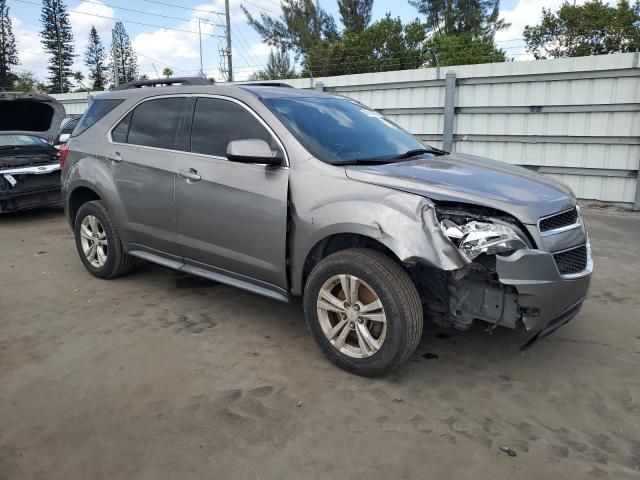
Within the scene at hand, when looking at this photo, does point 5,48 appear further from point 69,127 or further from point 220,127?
point 220,127

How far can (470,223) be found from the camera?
283 cm

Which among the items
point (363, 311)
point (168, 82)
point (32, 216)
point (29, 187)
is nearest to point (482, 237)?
point (363, 311)

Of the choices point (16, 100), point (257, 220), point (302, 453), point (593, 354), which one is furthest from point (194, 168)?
point (16, 100)

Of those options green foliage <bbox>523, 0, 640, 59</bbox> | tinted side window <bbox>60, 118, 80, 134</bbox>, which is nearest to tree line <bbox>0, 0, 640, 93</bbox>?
green foliage <bbox>523, 0, 640, 59</bbox>

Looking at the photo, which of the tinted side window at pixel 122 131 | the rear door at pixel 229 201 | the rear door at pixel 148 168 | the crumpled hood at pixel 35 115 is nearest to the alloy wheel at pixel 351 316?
Result: the rear door at pixel 229 201

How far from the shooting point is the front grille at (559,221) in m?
2.87

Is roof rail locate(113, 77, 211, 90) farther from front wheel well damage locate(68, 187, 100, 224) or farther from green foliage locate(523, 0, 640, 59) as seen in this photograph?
green foliage locate(523, 0, 640, 59)

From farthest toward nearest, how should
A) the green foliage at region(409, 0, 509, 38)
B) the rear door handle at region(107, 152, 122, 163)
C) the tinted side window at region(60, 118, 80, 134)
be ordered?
1. the green foliage at region(409, 0, 509, 38)
2. the tinted side window at region(60, 118, 80, 134)
3. the rear door handle at region(107, 152, 122, 163)

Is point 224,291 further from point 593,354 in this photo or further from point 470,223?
point 593,354

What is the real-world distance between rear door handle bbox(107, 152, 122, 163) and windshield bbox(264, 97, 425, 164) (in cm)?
157

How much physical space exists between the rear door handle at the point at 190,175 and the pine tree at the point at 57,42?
58.4 metres

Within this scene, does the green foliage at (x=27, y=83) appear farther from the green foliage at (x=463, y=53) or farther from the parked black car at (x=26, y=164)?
the parked black car at (x=26, y=164)

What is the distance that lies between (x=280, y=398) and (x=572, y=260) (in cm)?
189

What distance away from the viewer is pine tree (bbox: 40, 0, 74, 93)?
54.3 m
